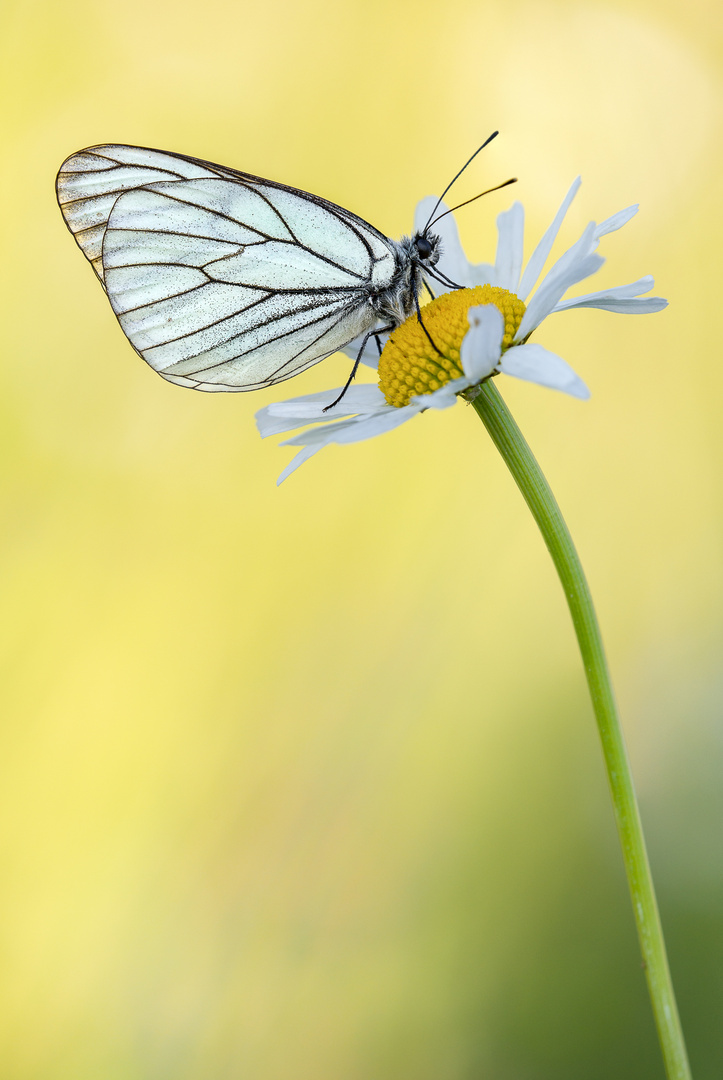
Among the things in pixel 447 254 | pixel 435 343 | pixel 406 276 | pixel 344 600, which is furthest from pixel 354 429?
pixel 344 600

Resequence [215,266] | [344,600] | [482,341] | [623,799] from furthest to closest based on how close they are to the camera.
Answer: [344,600] → [215,266] → [482,341] → [623,799]

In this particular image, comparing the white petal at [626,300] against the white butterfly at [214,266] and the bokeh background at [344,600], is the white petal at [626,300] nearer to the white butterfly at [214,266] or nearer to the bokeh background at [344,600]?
the white butterfly at [214,266]

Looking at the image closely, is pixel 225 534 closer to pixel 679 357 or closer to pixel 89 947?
pixel 89 947

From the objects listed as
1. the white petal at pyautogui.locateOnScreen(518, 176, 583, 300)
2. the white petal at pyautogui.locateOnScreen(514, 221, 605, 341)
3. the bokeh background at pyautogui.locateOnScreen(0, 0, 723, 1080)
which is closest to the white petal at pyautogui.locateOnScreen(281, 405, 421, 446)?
the white petal at pyautogui.locateOnScreen(514, 221, 605, 341)

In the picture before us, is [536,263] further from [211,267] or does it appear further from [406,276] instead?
[211,267]

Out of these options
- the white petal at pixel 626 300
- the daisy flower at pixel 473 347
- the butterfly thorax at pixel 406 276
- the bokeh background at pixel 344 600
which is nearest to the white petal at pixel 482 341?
the daisy flower at pixel 473 347

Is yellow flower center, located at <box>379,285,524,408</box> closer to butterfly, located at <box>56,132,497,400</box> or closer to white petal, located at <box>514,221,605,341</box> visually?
white petal, located at <box>514,221,605,341</box>

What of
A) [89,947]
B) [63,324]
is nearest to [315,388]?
[63,324]
